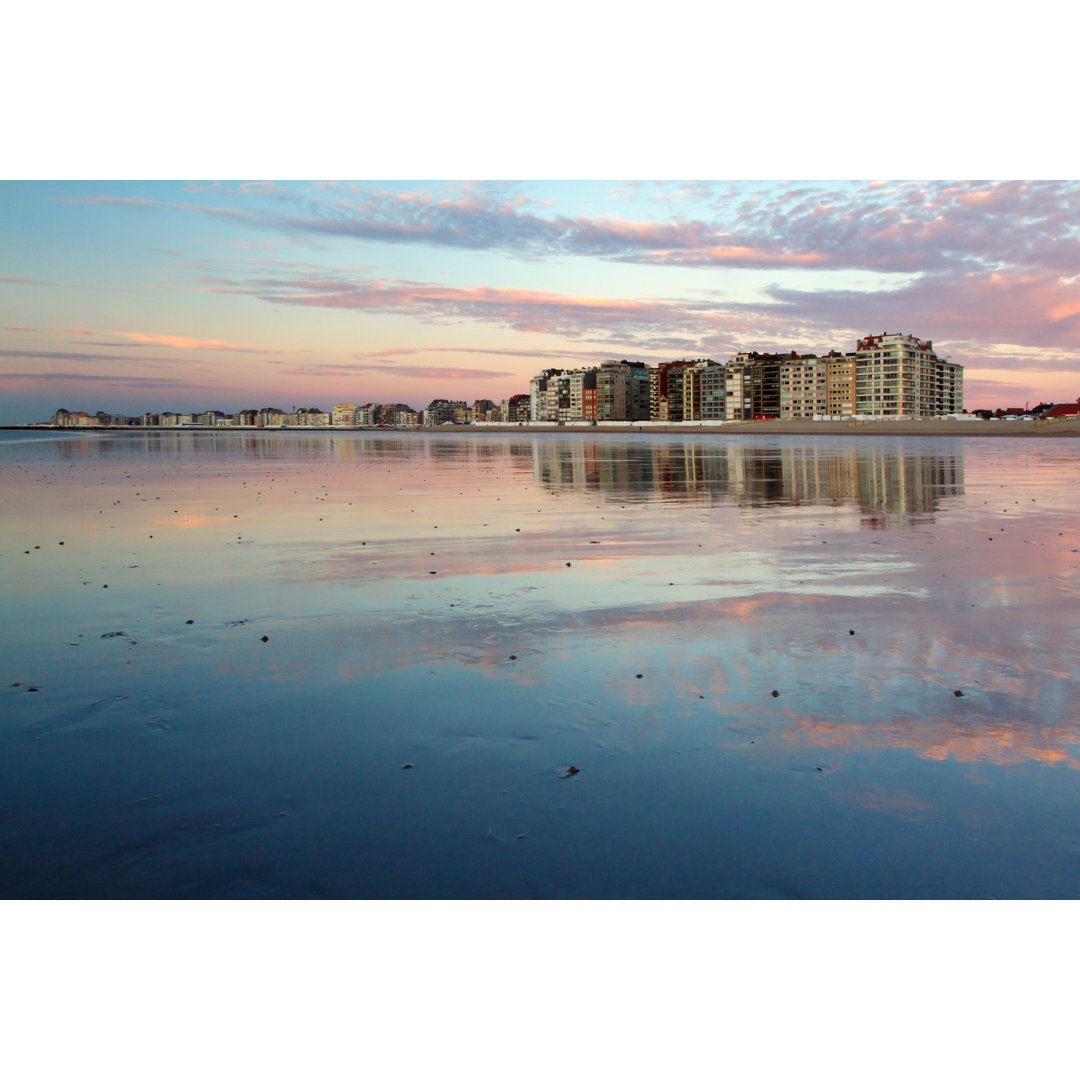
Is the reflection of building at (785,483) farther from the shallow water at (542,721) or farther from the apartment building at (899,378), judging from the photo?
the apartment building at (899,378)

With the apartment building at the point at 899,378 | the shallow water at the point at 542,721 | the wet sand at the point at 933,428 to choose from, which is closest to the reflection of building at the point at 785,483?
the shallow water at the point at 542,721

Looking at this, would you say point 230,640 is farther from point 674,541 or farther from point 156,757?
point 674,541

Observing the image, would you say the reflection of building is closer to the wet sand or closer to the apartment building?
the wet sand

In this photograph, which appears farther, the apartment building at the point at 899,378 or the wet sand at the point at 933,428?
the apartment building at the point at 899,378

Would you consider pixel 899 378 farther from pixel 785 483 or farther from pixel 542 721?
pixel 542 721

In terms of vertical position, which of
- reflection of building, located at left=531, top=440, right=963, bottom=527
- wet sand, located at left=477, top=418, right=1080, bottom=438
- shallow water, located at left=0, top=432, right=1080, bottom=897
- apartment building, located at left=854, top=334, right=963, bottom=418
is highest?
apartment building, located at left=854, top=334, right=963, bottom=418

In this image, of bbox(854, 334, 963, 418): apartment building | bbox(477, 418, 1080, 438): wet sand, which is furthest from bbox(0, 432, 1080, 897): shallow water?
bbox(854, 334, 963, 418): apartment building

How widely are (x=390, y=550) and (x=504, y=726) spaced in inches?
282

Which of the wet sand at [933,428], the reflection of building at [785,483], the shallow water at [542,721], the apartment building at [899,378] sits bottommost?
the shallow water at [542,721]

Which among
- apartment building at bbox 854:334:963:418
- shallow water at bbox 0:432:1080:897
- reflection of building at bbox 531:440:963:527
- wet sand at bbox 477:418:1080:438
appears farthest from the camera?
apartment building at bbox 854:334:963:418

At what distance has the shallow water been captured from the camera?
356 cm

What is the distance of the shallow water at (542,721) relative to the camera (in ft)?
11.7

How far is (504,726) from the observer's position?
5.07 meters

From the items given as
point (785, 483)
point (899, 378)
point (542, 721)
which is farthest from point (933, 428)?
point (542, 721)
